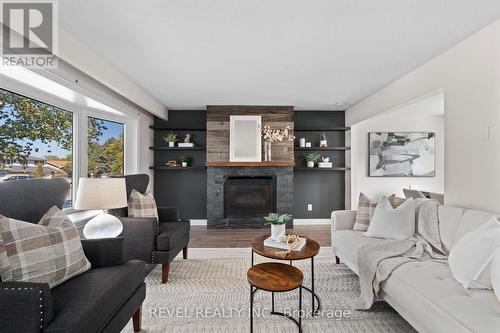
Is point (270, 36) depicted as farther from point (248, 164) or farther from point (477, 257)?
point (248, 164)

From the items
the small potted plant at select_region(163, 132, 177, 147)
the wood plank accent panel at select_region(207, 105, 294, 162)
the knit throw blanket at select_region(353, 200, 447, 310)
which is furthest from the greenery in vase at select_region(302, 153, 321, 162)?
the small potted plant at select_region(163, 132, 177, 147)

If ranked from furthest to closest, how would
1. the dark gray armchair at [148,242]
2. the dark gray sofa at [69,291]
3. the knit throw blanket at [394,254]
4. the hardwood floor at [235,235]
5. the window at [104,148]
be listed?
the hardwood floor at [235,235], the window at [104,148], the dark gray armchair at [148,242], the knit throw blanket at [394,254], the dark gray sofa at [69,291]

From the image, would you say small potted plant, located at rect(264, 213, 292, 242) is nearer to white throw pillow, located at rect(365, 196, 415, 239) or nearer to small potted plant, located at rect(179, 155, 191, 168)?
white throw pillow, located at rect(365, 196, 415, 239)

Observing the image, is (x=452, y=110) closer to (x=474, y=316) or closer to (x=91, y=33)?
(x=474, y=316)

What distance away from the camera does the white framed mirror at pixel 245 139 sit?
468 centimetres

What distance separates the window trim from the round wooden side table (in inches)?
97.8

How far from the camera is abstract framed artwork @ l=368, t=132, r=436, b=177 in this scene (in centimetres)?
484

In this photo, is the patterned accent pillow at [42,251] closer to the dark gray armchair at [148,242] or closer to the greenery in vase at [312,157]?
the dark gray armchair at [148,242]

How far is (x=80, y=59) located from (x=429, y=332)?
346cm

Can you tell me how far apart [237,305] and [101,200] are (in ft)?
4.96

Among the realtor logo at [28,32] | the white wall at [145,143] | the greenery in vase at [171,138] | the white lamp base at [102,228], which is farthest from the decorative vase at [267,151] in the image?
the realtor logo at [28,32]

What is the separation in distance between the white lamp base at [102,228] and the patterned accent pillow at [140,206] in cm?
50

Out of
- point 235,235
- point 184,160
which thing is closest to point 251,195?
point 235,235

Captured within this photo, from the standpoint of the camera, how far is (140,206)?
9.14 ft
